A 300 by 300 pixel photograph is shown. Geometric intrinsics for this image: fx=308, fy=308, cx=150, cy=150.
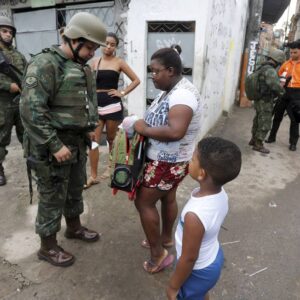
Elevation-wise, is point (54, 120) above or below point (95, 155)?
above

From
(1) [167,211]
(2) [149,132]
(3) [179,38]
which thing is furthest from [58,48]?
(3) [179,38]

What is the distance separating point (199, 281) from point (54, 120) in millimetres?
1407

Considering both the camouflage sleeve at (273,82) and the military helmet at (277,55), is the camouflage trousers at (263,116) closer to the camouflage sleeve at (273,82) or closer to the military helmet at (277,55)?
the camouflage sleeve at (273,82)

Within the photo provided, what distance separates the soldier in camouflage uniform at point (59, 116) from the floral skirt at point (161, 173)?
0.57 m

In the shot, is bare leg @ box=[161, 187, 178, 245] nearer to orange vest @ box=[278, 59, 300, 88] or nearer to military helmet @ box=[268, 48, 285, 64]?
military helmet @ box=[268, 48, 285, 64]

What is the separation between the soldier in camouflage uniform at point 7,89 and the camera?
3695mm

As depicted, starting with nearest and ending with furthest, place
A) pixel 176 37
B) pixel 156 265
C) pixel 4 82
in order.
→ pixel 156 265 → pixel 4 82 → pixel 176 37

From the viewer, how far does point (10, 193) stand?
3.71 meters

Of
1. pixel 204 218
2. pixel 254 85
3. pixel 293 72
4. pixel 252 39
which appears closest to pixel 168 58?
pixel 204 218

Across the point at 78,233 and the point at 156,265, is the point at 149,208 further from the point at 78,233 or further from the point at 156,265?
the point at 78,233

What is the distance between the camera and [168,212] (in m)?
2.58

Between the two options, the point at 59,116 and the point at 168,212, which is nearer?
the point at 59,116

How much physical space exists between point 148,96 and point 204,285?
3906 mm

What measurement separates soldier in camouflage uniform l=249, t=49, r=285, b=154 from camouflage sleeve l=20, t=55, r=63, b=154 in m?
4.04
